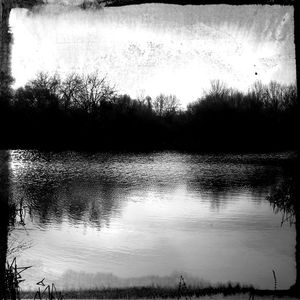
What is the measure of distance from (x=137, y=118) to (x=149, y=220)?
766 millimetres

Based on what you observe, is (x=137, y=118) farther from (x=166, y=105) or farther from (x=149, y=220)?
(x=149, y=220)

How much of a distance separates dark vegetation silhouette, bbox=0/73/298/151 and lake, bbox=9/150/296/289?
0.12m

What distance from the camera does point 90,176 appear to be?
3.20m

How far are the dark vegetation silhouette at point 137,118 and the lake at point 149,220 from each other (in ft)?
0.38

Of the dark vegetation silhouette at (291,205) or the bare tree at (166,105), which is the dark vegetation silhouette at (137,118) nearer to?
the bare tree at (166,105)

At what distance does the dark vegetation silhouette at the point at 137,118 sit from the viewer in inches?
106

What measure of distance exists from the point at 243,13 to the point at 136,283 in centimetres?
178

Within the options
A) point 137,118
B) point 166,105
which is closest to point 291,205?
point 166,105

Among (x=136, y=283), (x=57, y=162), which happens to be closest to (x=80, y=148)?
(x=57, y=162)

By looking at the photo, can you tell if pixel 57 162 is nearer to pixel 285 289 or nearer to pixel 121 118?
pixel 121 118

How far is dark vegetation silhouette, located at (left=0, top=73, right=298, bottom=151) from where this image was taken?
268cm

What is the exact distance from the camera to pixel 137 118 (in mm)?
2900

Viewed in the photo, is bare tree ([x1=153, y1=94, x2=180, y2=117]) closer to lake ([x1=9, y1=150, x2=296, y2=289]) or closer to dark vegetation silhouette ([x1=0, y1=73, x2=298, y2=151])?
dark vegetation silhouette ([x1=0, y1=73, x2=298, y2=151])

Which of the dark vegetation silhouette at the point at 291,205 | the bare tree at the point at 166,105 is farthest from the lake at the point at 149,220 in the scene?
the bare tree at the point at 166,105
